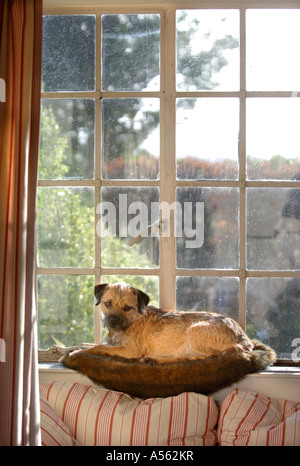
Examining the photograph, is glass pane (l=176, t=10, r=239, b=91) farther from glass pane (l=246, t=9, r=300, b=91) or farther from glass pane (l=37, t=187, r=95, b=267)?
glass pane (l=37, t=187, r=95, b=267)

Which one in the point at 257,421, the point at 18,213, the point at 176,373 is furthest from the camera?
the point at 176,373

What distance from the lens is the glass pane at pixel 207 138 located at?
260cm

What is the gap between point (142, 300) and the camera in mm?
2455

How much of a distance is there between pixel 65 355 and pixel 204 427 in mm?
745

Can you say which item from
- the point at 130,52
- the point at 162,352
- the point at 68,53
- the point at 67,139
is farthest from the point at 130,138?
the point at 162,352

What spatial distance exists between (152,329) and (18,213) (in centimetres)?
91

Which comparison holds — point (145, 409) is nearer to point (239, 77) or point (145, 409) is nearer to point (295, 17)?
point (239, 77)

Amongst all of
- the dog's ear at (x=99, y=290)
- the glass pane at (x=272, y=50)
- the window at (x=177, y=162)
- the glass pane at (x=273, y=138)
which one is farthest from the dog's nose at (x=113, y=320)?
the glass pane at (x=272, y=50)

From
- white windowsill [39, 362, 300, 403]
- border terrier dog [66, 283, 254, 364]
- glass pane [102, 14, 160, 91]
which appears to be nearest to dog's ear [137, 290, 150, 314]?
border terrier dog [66, 283, 254, 364]

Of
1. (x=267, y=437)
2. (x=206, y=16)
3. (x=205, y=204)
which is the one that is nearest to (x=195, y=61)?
(x=206, y=16)

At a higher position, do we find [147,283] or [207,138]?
[207,138]

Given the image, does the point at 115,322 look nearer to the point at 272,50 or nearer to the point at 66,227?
the point at 66,227

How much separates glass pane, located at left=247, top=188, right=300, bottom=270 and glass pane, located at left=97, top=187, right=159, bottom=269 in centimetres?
48

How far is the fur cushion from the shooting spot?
92.8 inches
